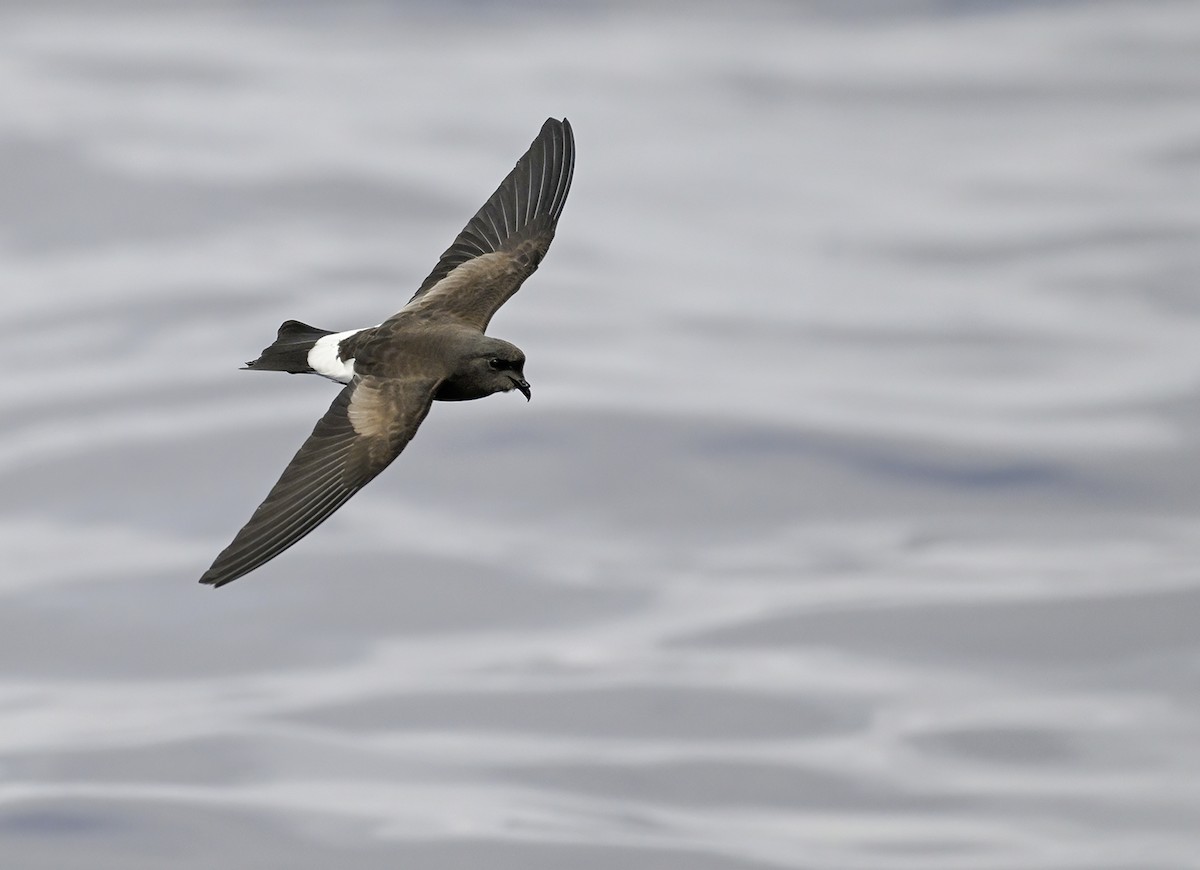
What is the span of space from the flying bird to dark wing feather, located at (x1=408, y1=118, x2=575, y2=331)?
0.01 m

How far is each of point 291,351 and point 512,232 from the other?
161 centimetres

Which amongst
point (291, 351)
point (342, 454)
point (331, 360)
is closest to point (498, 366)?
point (342, 454)

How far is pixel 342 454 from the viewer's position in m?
8.97

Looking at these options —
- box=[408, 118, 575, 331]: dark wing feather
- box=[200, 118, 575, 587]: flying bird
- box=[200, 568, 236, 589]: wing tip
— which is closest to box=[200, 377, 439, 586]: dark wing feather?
box=[200, 118, 575, 587]: flying bird

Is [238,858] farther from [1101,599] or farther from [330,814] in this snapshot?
[1101,599]

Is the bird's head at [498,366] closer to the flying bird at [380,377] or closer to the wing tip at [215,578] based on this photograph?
the flying bird at [380,377]

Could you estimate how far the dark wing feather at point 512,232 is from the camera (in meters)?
10.6

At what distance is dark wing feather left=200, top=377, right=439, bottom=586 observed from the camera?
27.9 ft

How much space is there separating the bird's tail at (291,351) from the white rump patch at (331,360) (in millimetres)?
38

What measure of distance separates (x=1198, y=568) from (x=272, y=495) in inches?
666

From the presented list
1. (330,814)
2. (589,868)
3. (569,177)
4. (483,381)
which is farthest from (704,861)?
(483,381)

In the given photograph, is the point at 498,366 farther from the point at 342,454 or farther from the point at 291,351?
the point at 291,351

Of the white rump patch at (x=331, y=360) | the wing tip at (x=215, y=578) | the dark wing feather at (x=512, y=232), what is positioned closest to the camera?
the wing tip at (x=215, y=578)

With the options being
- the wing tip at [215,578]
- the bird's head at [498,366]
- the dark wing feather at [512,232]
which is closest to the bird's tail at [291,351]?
the dark wing feather at [512,232]
